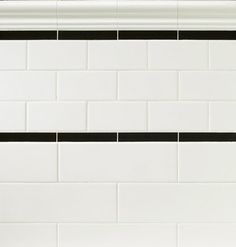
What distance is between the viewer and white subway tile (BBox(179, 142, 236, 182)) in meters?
0.91

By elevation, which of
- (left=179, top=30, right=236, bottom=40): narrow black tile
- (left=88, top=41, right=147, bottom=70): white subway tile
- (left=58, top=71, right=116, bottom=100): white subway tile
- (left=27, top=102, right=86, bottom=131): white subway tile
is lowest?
(left=27, top=102, right=86, bottom=131): white subway tile

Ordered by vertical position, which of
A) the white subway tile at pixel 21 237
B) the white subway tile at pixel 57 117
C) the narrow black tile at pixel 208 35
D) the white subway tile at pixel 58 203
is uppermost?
the narrow black tile at pixel 208 35

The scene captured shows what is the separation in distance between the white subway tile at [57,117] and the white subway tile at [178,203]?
0.72 ft

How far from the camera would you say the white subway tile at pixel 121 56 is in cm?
92

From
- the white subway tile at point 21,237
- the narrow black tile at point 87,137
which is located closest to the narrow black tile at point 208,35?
the narrow black tile at point 87,137

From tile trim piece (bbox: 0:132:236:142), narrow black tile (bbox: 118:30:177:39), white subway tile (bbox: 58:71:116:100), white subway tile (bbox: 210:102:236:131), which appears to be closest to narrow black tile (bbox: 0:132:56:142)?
tile trim piece (bbox: 0:132:236:142)

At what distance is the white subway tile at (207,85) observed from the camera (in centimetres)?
92

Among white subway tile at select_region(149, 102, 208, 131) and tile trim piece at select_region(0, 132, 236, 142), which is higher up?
white subway tile at select_region(149, 102, 208, 131)

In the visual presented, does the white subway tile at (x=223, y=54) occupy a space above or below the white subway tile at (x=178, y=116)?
above

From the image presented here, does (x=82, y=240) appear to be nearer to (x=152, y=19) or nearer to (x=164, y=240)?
(x=164, y=240)

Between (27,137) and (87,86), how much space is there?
0.69 ft

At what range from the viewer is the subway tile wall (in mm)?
907

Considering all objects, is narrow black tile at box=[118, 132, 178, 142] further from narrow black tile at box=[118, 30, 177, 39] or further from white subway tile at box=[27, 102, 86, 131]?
narrow black tile at box=[118, 30, 177, 39]

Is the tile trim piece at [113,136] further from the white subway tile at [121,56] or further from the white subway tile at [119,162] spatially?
the white subway tile at [121,56]
